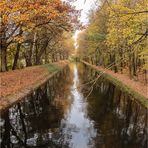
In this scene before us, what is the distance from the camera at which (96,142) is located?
37.3 ft

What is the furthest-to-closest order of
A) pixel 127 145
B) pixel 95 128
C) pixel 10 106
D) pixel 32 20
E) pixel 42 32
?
1. pixel 42 32
2. pixel 32 20
3. pixel 10 106
4. pixel 95 128
5. pixel 127 145

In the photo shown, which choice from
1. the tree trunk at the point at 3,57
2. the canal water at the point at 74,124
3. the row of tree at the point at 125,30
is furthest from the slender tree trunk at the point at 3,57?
the canal water at the point at 74,124

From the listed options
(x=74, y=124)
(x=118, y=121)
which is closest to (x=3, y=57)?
(x=74, y=124)

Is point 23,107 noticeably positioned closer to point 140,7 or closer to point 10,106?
point 10,106

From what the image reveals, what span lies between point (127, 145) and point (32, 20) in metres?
20.4

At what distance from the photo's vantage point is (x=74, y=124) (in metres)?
14.3

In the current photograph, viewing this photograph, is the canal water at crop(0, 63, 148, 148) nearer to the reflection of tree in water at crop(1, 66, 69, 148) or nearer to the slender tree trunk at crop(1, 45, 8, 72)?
the reflection of tree in water at crop(1, 66, 69, 148)

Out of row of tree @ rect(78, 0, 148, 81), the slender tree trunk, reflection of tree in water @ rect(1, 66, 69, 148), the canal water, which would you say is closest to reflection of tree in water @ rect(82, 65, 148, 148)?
the canal water

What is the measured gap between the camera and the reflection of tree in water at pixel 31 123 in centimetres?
1137

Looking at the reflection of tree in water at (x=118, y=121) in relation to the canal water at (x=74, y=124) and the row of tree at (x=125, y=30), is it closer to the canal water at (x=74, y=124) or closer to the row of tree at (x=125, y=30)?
the canal water at (x=74, y=124)

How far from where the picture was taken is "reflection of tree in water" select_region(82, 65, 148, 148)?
1157 centimetres

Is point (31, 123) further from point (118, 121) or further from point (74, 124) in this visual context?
point (118, 121)

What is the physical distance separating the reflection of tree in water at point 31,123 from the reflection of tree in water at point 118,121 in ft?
6.52

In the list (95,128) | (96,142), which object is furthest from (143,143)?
(95,128)
